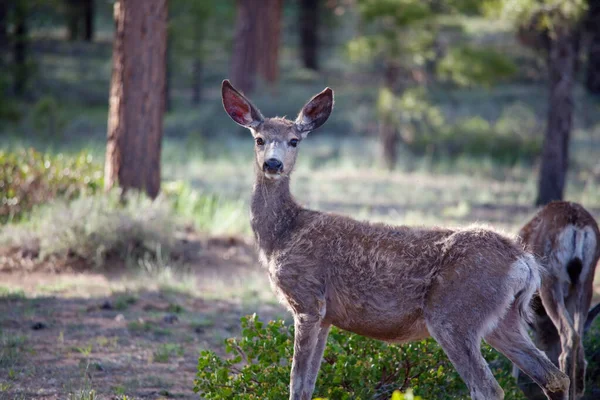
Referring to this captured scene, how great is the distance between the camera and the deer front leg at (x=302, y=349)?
18.1ft

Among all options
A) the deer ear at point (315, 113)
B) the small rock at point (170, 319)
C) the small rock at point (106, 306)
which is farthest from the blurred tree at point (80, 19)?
the deer ear at point (315, 113)

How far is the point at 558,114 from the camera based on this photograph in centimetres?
1486

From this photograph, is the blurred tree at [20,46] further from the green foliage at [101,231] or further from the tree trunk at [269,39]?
the green foliage at [101,231]

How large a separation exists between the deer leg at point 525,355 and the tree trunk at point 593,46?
10.9 meters

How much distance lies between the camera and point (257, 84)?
98.6 ft

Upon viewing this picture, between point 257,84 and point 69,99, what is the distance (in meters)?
8.72

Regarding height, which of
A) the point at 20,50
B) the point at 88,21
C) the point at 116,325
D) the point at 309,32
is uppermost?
the point at 309,32

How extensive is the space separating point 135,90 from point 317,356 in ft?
23.8

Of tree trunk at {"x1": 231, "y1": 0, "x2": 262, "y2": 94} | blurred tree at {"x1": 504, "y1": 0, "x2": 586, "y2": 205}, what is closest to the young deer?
blurred tree at {"x1": 504, "y1": 0, "x2": 586, "y2": 205}

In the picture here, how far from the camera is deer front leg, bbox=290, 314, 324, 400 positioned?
5531 mm

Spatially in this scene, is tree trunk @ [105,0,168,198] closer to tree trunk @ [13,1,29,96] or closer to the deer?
the deer

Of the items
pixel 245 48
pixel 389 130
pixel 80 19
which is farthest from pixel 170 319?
pixel 80 19

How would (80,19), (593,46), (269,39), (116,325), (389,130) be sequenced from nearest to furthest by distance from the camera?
(116,325) → (593,46) → (389,130) → (269,39) → (80,19)

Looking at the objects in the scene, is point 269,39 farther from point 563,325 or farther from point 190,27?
point 563,325
